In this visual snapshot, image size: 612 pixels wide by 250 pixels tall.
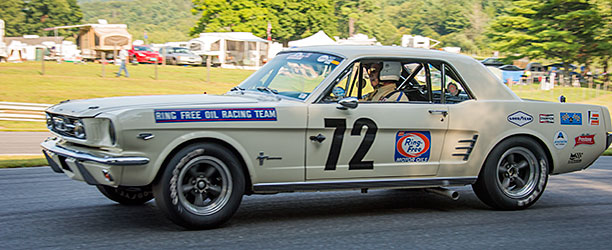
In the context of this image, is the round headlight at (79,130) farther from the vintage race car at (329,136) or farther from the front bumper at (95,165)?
the front bumper at (95,165)

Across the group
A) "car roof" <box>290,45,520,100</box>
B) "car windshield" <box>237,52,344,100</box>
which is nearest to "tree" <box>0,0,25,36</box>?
"car windshield" <box>237,52,344,100</box>

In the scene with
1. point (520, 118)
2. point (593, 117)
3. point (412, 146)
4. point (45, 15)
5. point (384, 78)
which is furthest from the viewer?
point (45, 15)

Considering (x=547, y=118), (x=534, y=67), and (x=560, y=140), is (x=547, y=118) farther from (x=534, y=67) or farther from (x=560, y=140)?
(x=534, y=67)

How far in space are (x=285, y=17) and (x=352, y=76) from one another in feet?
227

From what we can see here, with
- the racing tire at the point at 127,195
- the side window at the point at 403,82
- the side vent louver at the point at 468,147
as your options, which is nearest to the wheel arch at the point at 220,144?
the racing tire at the point at 127,195

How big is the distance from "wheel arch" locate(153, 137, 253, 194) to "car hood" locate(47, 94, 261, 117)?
301 mm

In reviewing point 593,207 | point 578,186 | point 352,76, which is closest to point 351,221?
point 352,76

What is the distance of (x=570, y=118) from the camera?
6.82 meters

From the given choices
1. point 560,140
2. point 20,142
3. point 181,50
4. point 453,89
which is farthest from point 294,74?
point 181,50

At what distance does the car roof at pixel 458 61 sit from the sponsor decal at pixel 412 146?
0.82 meters

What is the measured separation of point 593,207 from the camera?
6.97 m

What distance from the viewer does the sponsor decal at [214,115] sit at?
16.3ft

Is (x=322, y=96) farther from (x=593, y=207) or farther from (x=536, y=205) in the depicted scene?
→ (x=593, y=207)

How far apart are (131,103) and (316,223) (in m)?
1.89
